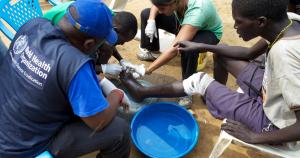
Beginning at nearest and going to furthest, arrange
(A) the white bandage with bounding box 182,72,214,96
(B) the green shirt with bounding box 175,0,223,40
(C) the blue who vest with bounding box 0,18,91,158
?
(C) the blue who vest with bounding box 0,18,91,158 → (A) the white bandage with bounding box 182,72,214,96 → (B) the green shirt with bounding box 175,0,223,40

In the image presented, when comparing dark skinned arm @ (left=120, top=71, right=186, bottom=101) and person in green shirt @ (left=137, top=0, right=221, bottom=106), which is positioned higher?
person in green shirt @ (left=137, top=0, right=221, bottom=106)

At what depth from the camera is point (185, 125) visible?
272 centimetres

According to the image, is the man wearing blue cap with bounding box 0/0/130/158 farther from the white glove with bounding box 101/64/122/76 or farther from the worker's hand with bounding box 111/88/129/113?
the white glove with bounding box 101/64/122/76

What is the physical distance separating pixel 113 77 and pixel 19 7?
0.97m

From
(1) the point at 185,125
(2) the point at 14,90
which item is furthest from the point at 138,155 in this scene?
(2) the point at 14,90

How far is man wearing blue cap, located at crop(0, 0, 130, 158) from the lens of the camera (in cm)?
157

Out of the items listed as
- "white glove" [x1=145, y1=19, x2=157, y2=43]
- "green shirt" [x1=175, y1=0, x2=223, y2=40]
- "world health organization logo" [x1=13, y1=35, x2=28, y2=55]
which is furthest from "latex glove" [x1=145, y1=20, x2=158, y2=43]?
"world health organization logo" [x1=13, y1=35, x2=28, y2=55]

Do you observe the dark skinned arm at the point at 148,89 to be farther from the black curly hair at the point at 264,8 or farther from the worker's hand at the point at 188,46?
the black curly hair at the point at 264,8

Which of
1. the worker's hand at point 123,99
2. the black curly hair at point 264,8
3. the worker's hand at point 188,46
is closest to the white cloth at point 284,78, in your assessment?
the black curly hair at point 264,8

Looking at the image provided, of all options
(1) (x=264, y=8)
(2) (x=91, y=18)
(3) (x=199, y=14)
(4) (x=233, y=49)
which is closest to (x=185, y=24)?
(3) (x=199, y=14)

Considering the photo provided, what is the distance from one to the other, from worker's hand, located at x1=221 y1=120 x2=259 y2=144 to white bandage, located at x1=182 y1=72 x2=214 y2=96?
13.4 inches

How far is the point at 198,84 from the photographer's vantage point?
2395 mm

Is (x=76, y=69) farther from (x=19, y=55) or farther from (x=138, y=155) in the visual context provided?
(x=138, y=155)

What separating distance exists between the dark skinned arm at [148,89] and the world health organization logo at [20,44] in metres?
1.16
